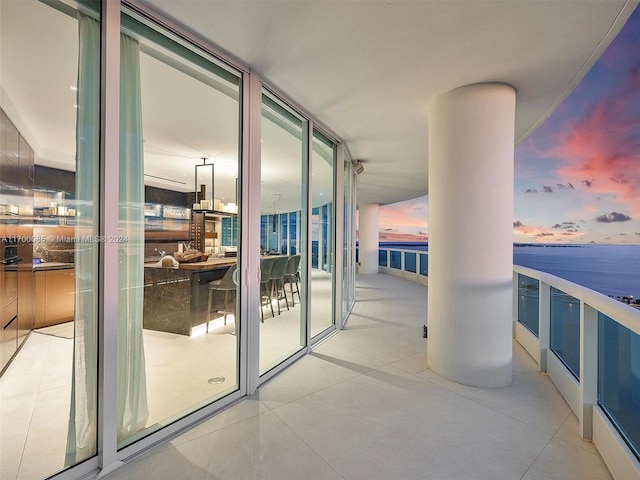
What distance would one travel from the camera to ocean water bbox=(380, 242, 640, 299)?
11547 mm

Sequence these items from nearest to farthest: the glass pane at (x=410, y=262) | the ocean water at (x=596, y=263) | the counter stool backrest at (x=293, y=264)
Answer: the counter stool backrest at (x=293, y=264)
the glass pane at (x=410, y=262)
the ocean water at (x=596, y=263)

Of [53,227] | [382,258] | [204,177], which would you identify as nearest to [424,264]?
[382,258]

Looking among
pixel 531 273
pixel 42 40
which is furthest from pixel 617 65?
pixel 42 40

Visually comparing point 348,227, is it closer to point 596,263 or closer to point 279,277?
point 279,277

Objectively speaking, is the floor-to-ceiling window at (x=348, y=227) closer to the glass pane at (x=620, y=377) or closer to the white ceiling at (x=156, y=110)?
the white ceiling at (x=156, y=110)

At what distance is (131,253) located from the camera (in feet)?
5.84

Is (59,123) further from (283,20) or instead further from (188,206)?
(283,20)

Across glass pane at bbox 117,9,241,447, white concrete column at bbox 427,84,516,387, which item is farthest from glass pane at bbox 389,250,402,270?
glass pane at bbox 117,9,241,447

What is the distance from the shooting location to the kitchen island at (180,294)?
1.96 meters

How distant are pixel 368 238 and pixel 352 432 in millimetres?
10067

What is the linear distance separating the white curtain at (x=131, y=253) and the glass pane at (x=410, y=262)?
9235 mm

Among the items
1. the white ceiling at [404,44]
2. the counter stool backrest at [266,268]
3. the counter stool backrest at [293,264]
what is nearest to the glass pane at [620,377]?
the white ceiling at [404,44]

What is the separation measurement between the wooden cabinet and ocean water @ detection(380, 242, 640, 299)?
12363 mm

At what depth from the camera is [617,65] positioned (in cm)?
836
